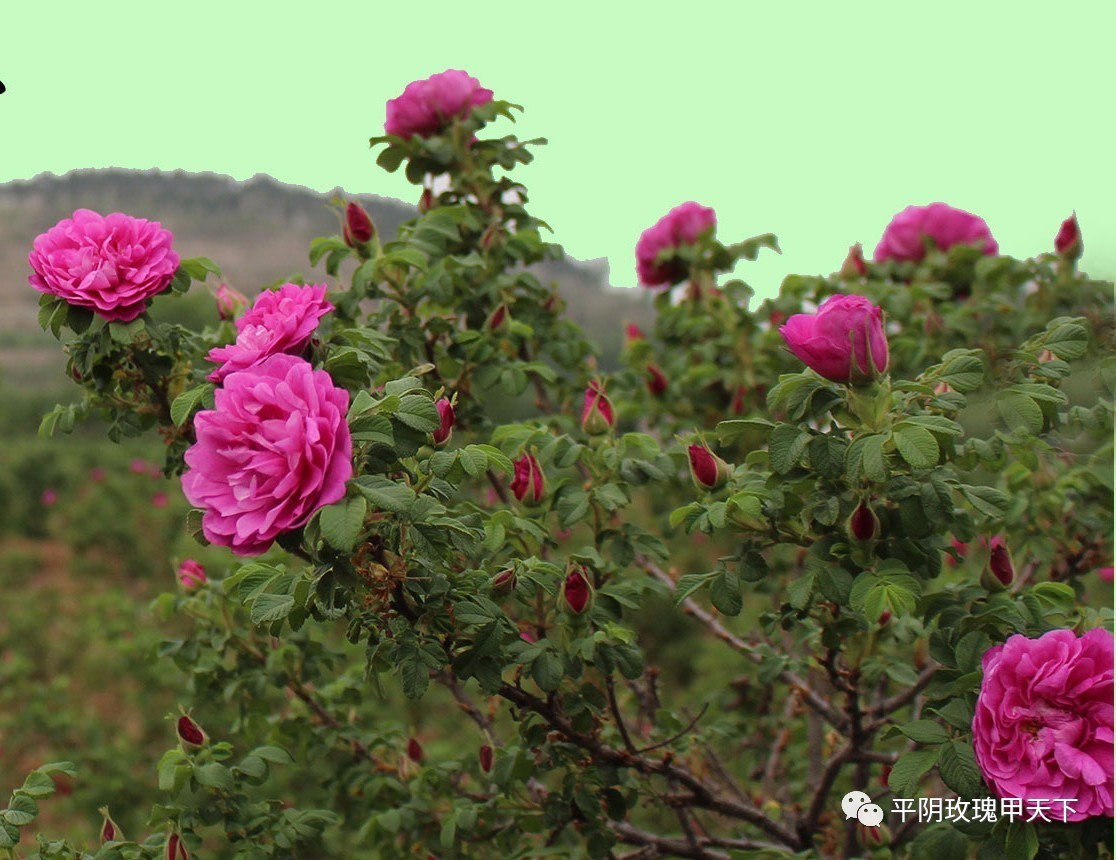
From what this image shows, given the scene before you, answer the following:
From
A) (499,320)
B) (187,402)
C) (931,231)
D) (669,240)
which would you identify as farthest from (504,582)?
(931,231)

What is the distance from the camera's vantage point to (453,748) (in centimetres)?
303

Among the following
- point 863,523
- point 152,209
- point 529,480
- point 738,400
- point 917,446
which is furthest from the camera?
point 152,209

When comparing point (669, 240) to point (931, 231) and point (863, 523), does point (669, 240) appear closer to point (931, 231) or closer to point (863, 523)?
point (931, 231)

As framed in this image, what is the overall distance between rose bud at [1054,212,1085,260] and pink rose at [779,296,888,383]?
1488 millimetres

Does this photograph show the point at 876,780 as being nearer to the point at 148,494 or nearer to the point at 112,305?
the point at 112,305

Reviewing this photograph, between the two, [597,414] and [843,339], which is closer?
[843,339]

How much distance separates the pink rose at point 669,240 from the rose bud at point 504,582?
1.36 meters

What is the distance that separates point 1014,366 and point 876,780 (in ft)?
3.99

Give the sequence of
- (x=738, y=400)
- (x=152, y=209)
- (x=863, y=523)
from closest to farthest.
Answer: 1. (x=863, y=523)
2. (x=738, y=400)
3. (x=152, y=209)

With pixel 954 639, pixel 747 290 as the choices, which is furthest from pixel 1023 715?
pixel 747 290

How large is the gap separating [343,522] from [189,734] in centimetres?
68

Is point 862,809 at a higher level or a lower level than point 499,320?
lower

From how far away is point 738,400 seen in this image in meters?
2.17

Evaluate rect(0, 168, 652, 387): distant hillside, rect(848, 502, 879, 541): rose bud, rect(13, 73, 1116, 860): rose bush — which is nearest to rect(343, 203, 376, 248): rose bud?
rect(13, 73, 1116, 860): rose bush
